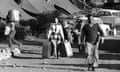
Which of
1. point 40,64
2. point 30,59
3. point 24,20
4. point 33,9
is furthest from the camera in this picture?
Result: point 33,9

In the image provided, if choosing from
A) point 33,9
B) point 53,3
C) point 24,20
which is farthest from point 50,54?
point 53,3

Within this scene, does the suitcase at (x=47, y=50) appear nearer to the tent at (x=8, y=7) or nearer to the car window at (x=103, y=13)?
the tent at (x=8, y=7)

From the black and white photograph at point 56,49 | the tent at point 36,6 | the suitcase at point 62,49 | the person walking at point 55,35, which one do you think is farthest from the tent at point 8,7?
the person walking at point 55,35

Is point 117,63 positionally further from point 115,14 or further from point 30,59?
point 115,14

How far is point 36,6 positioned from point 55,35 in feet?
46.4

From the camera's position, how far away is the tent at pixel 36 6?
98.0 ft

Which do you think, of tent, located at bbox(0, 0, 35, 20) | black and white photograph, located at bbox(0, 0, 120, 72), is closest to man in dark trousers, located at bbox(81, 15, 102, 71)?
black and white photograph, located at bbox(0, 0, 120, 72)

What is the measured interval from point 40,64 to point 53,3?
63.4 feet

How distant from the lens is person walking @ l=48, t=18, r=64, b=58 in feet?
54.5

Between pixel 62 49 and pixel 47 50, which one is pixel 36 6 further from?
pixel 47 50

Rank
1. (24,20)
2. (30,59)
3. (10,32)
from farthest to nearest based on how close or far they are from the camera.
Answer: (24,20) → (10,32) → (30,59)

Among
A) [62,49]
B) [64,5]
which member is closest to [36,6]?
[64,5]

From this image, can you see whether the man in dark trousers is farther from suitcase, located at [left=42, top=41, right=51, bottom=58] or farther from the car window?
the car window

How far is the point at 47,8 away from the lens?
31578mm
